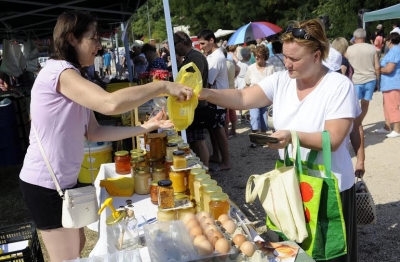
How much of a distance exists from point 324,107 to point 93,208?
4.29 feet

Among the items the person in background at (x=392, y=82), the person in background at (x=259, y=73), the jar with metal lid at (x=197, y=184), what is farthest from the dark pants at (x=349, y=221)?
the person in background at (x=392, y=82)

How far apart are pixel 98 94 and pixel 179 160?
760 mm

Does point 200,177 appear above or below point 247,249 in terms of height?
above

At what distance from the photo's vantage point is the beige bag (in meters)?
1.76

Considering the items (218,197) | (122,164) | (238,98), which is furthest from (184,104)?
(122,164)

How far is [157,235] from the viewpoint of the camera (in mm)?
1630

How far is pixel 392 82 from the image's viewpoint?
653 centimetres

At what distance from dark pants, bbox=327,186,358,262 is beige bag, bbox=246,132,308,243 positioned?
0.39 metres

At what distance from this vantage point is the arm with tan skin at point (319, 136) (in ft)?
5.83

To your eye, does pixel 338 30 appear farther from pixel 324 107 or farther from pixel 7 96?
pixel 324 107

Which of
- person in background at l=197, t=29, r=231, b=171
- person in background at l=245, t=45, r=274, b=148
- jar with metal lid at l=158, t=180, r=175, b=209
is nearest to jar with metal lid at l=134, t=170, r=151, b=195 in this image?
jar with metal lid at l=158, t=180, r=175, b=209

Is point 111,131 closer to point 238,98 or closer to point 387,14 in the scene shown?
point 238,98

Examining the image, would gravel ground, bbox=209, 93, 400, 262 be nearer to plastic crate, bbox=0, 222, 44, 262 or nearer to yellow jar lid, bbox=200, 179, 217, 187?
yellow jar lid, bbox=200, 179, 217, 187

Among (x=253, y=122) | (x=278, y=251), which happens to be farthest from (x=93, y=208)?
(x=253, y=122)
